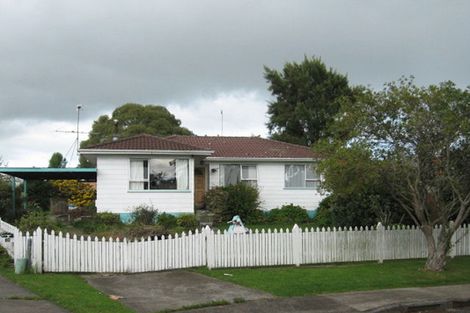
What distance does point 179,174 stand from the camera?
80.2 ft

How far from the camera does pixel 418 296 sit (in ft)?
35.8

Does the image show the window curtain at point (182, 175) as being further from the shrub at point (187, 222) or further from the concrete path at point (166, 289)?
the concrete path at point (166, 289)

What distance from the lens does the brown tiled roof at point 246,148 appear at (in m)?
27.7

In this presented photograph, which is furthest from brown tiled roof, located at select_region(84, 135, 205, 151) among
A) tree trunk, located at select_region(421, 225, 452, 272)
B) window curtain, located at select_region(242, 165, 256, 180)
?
tree trunk, located at select_region(421, 225, 452, 272)

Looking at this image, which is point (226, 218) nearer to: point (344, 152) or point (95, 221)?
point (95, 221)

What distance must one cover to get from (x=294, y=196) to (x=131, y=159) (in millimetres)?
8000

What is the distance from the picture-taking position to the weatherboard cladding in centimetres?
2416

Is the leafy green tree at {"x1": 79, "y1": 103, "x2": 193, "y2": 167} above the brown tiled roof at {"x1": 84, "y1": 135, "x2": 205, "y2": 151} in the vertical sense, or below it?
above

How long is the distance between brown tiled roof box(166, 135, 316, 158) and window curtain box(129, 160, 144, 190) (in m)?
4.07

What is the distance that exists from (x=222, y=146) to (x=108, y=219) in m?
8.59

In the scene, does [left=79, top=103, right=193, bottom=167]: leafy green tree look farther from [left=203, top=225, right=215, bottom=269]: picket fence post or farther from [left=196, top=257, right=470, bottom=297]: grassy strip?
[left=196, top=257, right=470, bottom=297]: grassy strip

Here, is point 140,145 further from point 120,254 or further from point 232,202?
point 120,254

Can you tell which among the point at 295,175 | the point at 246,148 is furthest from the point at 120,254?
the point at 246,148

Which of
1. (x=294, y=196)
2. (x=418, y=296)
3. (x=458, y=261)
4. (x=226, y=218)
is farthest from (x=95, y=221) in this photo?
(x=418, y=296)
